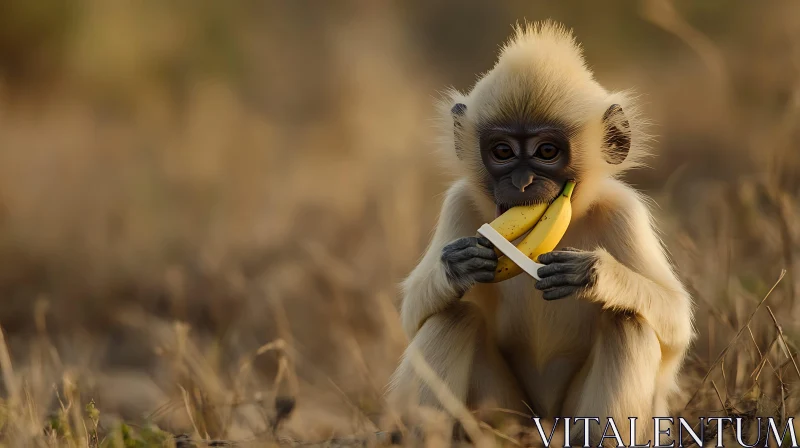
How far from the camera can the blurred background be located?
7023mm

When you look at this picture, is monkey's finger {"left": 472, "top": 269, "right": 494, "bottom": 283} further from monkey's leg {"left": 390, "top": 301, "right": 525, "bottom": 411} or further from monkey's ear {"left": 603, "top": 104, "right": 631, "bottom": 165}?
monkey's ear {"left": 603, "top": 104, "right": 631, "bottom": 165}

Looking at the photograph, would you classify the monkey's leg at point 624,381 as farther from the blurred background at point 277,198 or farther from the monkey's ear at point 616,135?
the monkey's ear at point 616,135

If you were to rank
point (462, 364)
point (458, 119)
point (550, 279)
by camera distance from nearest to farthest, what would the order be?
point (550, 279) < point (462, 364) < point (458, 119)

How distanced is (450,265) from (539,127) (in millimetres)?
826

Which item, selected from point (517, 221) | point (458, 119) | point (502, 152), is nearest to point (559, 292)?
point (517, 221)

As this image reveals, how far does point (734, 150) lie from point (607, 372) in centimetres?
1051

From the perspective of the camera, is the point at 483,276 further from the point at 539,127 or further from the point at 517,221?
the point at 539,127

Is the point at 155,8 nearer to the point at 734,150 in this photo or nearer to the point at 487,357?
the point at 734,150

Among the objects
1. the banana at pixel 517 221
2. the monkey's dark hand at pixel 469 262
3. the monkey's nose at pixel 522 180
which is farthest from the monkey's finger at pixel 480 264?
the monkey's nose at pixel 522 180

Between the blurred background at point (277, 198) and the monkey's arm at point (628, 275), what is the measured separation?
0.33 m

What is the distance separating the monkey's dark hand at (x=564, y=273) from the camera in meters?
5.32

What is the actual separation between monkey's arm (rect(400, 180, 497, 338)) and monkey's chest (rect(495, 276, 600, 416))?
16.6 inches

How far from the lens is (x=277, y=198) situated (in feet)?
45.4

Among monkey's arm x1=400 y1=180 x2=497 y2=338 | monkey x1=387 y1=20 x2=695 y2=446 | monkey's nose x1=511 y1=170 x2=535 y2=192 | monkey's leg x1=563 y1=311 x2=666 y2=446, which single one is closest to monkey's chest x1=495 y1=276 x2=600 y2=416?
monkey x1=387 y1=20 x2=695 y2=446
